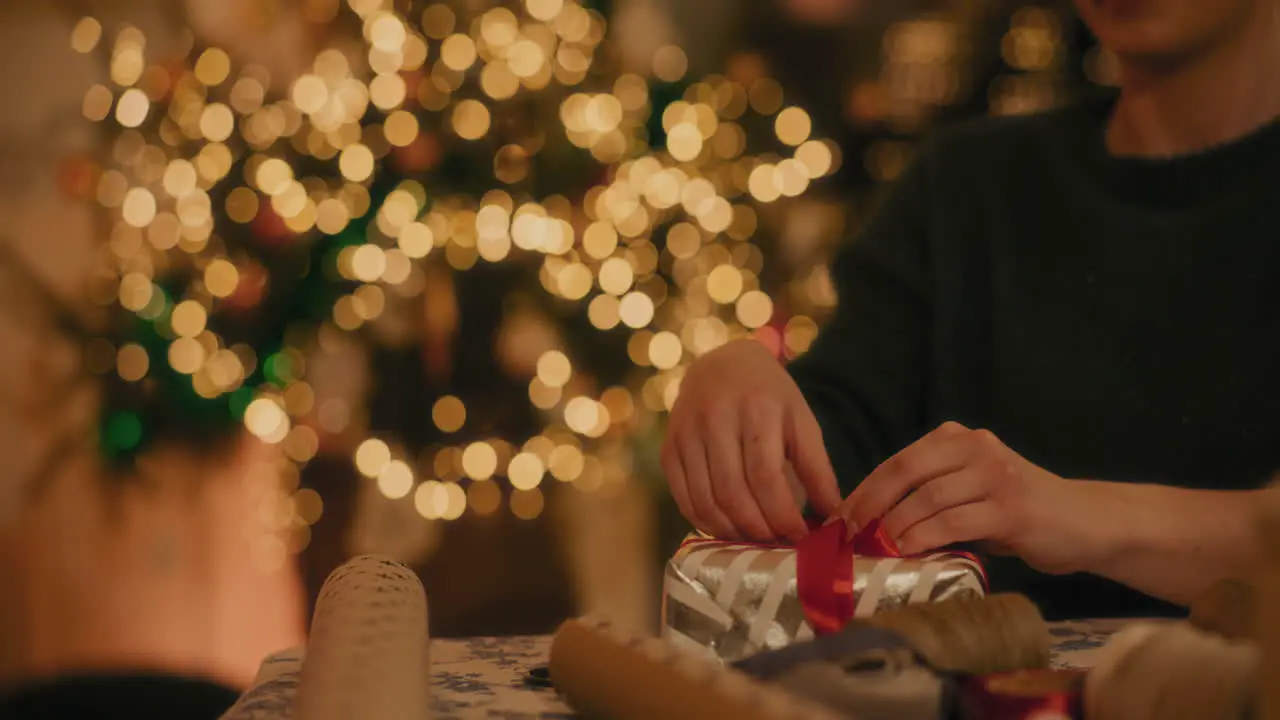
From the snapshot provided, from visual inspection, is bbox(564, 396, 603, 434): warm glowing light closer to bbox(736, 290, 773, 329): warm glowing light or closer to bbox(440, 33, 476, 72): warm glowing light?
bbox(736, 290, 773, 329): warm glowing light

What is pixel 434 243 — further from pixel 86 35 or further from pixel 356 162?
pixel 86 35

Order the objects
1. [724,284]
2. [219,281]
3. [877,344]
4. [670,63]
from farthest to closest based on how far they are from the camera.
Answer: [670,63] < [724,284] < [219,281] < [877,344]

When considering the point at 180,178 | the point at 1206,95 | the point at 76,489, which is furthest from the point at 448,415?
the point at 1206,95

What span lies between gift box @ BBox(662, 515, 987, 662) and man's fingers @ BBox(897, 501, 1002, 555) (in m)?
0.02

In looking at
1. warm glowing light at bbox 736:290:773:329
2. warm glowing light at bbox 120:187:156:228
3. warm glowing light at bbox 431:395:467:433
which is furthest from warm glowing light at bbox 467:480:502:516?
warm glowing light at bbox 120:187:156:228

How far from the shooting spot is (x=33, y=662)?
2.46 metres

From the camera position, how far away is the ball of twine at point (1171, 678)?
Result: 0.37 meters

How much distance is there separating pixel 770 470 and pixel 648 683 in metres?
0.31

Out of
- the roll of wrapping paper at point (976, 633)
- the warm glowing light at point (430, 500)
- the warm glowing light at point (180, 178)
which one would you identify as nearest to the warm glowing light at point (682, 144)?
the warm glowing light at point (430, 500)

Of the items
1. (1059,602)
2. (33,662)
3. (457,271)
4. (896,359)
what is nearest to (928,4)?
(457,271)

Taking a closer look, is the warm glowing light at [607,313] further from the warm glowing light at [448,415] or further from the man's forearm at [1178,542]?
the man's forearm at [1178,542]

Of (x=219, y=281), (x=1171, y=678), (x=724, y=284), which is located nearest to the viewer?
(x=1171, y=678)

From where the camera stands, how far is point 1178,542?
768mm

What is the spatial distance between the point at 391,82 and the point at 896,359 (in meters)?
1.50
